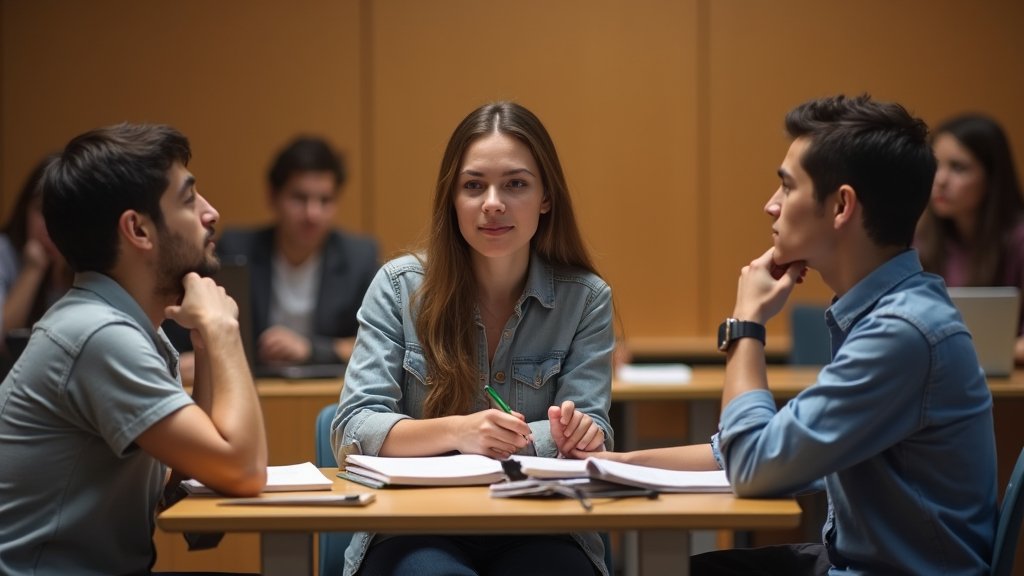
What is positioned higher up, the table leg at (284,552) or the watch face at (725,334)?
the watch face at (725,334)

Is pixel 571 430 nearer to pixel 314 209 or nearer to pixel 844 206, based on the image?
pixel 844 206

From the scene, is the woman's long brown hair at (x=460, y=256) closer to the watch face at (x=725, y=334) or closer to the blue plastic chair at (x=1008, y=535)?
the watch face at (x=725, y=334)

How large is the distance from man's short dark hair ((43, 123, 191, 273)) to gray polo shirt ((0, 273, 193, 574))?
122 mm

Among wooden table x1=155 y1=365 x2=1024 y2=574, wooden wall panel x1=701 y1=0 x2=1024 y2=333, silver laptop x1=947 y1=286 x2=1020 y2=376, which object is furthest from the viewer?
wooden wall panel x1=701 y1=0 x2=1024 y2=333

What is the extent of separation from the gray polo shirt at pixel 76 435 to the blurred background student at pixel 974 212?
3.03 meters

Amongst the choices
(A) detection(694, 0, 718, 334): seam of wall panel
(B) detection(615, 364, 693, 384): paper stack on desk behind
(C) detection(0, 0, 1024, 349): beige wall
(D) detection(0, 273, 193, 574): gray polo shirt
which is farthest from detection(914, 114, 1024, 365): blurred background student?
(D) detection(0, 273, 193, 574): gray polo shirt

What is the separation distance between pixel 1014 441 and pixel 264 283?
275cm

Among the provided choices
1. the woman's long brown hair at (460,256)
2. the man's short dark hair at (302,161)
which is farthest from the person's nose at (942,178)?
the man's short dark hair at (302,161)

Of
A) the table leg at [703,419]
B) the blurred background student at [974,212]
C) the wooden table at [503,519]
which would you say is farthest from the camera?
the blurred background student at [974,212]

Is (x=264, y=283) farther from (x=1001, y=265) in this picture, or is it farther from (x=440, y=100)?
(x=1001, y=265)

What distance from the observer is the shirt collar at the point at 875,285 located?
1.96m

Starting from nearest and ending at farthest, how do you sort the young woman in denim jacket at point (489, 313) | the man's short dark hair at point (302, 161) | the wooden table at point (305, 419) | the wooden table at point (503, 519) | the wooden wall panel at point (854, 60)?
the wooden table at point (503, 519) → the young woman in denim jacket at point (489, 313) → the wooden table at point (305, 419) → the man's short dark hair at point (302, 161) → the wooden wall panel at point (854, 60)

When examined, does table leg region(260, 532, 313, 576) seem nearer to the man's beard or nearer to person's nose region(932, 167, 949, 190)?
the man's beard

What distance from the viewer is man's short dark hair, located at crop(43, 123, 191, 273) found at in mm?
2055
